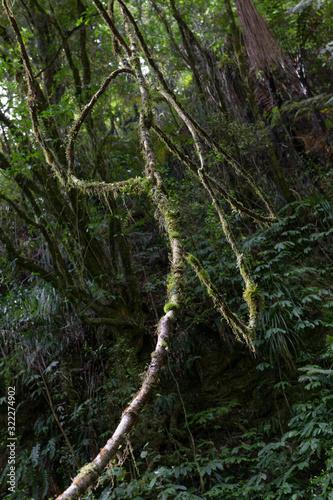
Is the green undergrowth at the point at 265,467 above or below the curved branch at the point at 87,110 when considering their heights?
below

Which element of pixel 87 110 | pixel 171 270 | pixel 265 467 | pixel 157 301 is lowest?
pixel 265 467

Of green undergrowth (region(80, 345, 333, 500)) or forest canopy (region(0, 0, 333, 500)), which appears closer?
green undergrowth (region(80, 345, 333, 500))

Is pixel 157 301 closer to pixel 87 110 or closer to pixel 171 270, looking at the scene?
pixel 87 110

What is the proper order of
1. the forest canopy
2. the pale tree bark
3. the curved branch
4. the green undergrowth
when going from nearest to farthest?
the pale tree bark → the curved branch → the green undergrowth → the forest canopy

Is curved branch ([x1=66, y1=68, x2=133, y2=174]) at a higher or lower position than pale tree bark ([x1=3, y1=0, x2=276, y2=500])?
higher

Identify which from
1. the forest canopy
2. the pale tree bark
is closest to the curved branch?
the pale tree bark

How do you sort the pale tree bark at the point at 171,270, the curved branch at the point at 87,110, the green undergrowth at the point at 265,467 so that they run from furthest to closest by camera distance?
1. the green undergrowth at the point at 265,467
2. the curved branch at the point at 87,110
3. the pale tree bark at the point at 171,270

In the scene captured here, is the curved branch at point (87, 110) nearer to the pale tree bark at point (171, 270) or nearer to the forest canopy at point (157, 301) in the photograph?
the pale tree bark at point (171, 270)

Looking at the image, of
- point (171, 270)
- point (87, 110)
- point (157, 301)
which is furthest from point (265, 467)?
point (87, 110)

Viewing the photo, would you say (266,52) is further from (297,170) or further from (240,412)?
(240,412)

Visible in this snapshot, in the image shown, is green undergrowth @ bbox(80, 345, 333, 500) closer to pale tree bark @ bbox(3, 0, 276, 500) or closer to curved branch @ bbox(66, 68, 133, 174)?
pale tree bark @ bbox(3, 0, 276, 500)

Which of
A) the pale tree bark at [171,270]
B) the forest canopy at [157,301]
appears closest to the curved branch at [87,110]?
the pale tree bark at [171,270]

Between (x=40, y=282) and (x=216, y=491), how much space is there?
386 cm

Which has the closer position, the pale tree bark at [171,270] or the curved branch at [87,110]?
the pale tree bark at [171,270]
